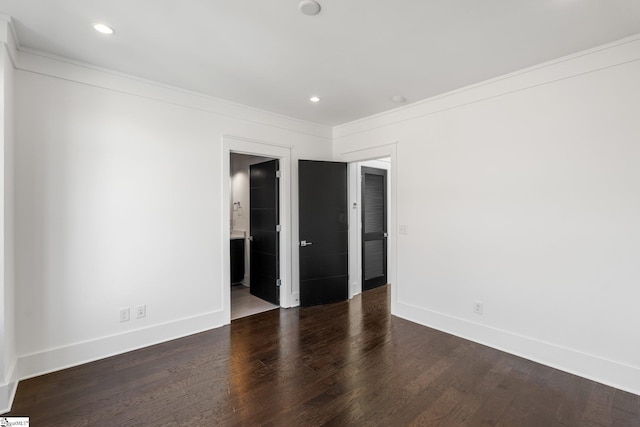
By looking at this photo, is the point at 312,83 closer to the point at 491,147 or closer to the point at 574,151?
the point at 491,147

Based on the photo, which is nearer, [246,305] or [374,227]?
[246,305]

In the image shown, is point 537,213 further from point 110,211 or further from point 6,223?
point 6,223

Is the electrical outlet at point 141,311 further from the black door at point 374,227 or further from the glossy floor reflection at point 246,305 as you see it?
the black door at point 374,227

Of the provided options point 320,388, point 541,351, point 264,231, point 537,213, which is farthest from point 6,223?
point 541,351

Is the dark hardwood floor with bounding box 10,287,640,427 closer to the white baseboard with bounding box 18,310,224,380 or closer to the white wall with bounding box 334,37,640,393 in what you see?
the white baseboard with bounding box 18,310,224,380

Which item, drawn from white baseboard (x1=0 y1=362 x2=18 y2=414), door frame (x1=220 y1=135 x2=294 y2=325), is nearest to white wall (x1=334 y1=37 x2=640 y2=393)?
door frame (x1=220 y1=135 x2=294 y2=325)

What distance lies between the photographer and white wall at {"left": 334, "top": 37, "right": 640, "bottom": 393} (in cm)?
236

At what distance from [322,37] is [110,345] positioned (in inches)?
135

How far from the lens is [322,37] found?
2.31 m

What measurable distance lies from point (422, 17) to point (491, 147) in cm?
164

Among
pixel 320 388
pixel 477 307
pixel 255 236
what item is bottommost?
pixel 320 388

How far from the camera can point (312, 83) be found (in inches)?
123

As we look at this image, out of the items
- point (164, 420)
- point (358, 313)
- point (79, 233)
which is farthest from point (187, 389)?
point (358, 313)

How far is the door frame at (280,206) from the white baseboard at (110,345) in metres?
0.33
